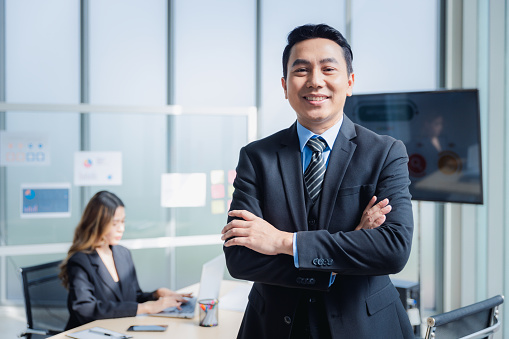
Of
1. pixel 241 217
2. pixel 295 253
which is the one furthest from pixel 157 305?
pixel 295 253

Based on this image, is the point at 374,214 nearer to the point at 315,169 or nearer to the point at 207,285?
the point at 315,169

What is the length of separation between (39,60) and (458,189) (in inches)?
157

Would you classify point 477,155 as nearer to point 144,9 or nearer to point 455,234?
point 455,234

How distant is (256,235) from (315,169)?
0.87 ft

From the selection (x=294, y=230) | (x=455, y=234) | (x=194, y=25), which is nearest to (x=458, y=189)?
(x=455, y=234)

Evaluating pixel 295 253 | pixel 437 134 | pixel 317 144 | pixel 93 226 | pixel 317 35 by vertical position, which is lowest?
pixel 93 226

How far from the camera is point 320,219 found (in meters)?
1.46

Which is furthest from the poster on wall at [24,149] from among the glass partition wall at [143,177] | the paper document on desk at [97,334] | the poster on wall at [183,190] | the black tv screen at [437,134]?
the black tv screen at [437,134]

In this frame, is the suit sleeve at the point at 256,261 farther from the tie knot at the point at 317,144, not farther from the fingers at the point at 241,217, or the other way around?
the tie knot at the point at 317,144

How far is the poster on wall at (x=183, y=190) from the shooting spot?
4.62 meters

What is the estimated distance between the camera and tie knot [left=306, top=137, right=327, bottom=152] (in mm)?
1539

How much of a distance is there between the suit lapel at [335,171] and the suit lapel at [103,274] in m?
1.98

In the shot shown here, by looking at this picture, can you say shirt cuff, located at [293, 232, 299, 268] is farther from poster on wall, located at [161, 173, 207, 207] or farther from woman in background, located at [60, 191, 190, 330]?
poster on wall, located at [161, 173, 207, 207]

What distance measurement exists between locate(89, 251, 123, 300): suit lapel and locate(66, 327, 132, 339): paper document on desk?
0.55 meters
